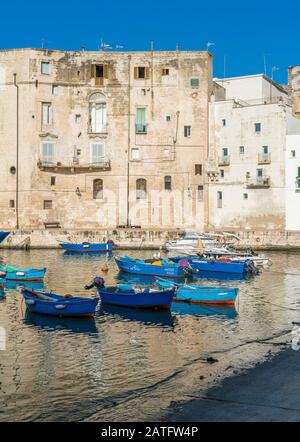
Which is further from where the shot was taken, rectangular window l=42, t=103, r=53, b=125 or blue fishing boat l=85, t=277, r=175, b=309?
rectangular window l=42, t=103, r=53, b=125

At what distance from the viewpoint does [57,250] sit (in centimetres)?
4922

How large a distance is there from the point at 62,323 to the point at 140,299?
11.4ft

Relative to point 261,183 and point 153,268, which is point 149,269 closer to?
point 153,268

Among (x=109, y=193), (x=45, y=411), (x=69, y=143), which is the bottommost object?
(x=45, y=411)

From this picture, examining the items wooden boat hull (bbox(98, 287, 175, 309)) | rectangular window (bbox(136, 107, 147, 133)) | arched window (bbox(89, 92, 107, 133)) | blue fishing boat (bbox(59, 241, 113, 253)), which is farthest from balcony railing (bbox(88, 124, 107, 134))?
wooden boat hull (bbox(98, 287, 175, 309))

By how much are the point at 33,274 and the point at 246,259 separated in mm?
12735

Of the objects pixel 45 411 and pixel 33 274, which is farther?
pixel 33 274

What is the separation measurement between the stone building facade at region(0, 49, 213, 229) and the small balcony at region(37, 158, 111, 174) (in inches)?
3.5

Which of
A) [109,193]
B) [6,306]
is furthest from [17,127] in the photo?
[6,306]

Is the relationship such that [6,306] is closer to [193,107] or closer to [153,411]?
[153,411]

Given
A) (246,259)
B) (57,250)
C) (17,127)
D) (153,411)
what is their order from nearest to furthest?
(153,411), (246,259), (57,250), (17,127)

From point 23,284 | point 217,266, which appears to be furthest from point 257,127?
point 23,284

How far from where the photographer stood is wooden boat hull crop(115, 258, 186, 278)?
109ft

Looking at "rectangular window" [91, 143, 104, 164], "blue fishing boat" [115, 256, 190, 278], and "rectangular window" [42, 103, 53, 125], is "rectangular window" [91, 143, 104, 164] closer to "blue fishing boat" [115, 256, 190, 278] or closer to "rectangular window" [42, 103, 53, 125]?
"rectangular window" [42, 103, 53, 125]
